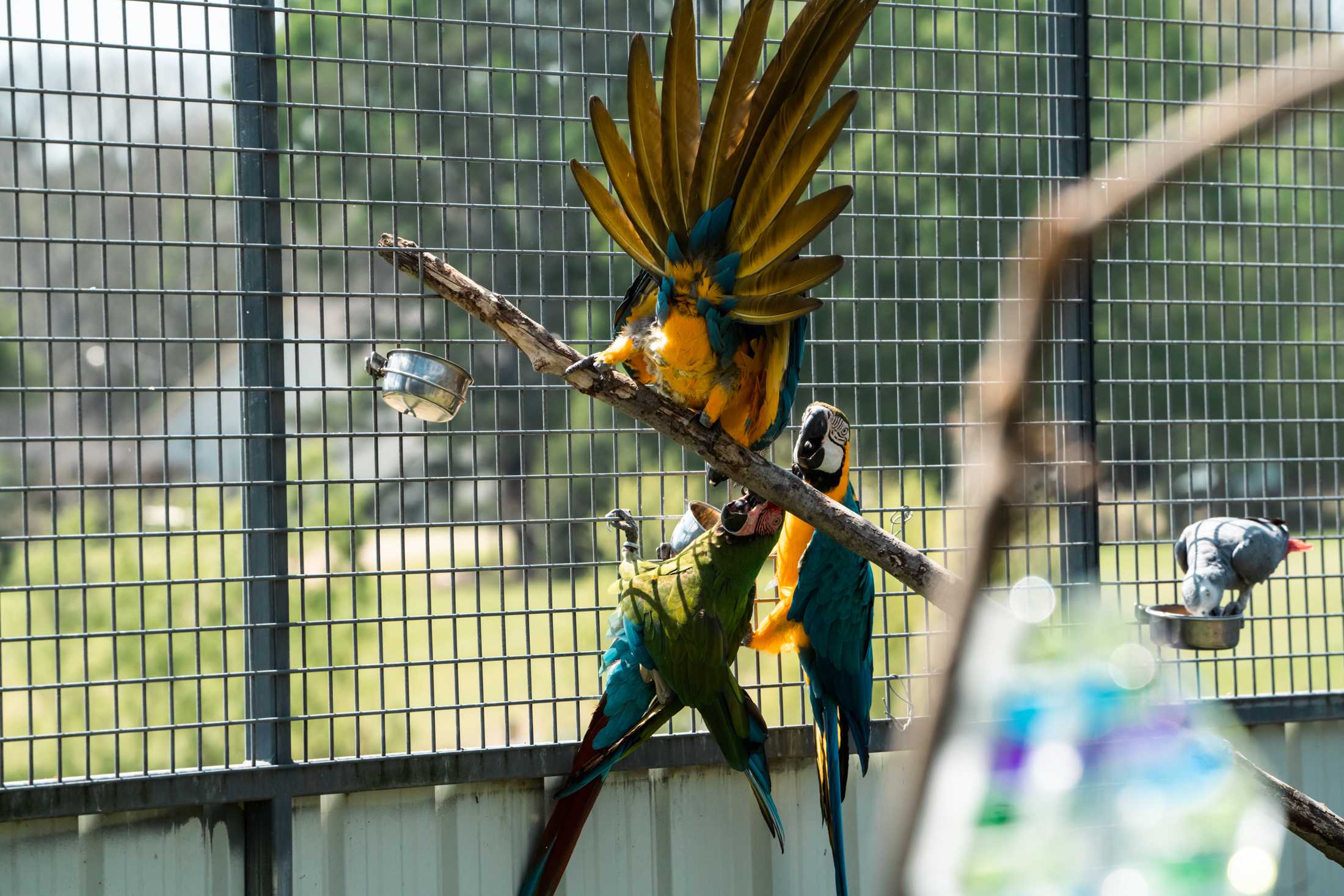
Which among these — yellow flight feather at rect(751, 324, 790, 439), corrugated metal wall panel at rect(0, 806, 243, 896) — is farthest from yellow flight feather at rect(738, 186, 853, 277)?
corrugated metal wall panel at rect(0, 806, 243, 896)

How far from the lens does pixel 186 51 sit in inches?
59.7

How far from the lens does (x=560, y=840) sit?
5.27 feet

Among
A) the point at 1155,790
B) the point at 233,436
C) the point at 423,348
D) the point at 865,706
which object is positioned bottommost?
the point at 865,706

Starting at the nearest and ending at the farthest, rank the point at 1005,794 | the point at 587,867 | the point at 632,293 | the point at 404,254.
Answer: the point at 1005,794 → the point at 404,254 → the point at 632,293 → the point at 587,867

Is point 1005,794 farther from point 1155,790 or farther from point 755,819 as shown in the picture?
point 755,819

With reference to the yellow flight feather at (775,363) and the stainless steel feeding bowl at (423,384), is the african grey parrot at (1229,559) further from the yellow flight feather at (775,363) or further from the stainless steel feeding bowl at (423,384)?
the stainless steel feeding bowl at (423,384)

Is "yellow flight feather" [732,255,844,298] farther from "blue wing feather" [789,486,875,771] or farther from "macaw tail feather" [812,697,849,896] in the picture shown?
"macaw tail feather" [812,697,849,896]

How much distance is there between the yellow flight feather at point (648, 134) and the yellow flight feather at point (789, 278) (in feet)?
0.36

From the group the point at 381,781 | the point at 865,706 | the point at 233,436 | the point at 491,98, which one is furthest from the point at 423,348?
the point at 865,706

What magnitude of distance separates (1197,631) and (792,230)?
950 mm

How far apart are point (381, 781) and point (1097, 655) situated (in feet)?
4.85

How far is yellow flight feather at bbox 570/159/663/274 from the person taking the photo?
129 centimetres

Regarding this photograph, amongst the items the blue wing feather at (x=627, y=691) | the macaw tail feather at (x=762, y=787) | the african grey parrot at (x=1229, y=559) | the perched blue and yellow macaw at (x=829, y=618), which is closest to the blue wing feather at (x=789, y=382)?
the perched blue and yellow macaw at (x=829, y=618)

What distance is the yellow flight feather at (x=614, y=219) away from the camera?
1288 millimetres
